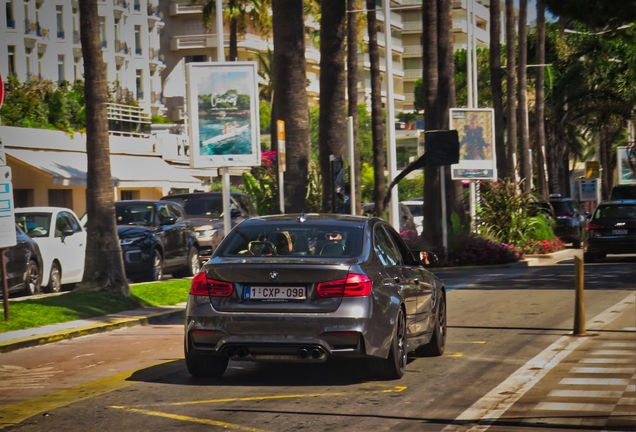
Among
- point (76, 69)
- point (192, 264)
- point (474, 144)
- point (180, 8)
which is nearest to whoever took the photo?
point (192, 264)

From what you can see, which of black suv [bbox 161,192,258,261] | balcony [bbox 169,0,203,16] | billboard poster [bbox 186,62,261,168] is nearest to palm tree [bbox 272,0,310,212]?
billboard poster [bbox 186,62,261,168]

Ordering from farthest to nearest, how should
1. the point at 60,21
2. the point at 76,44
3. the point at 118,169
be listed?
the point at 76,44, the point at 60,21, the point at 118,169

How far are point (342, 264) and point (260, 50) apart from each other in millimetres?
86731

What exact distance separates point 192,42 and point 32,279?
75728 mm

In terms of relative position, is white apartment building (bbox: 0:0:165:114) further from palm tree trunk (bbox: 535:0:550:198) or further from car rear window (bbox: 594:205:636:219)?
car rear window (bbox: 594:205:636:219)

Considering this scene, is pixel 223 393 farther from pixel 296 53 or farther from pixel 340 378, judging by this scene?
pixel 296 53

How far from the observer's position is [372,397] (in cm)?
984

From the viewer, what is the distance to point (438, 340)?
41.2 ft

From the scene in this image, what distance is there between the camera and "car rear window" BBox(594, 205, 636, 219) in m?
32.2

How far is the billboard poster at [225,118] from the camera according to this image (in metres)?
21.0

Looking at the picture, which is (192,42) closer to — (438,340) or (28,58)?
(28,58)

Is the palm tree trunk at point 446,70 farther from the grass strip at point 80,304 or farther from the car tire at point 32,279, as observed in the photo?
the car tire at point 32,279

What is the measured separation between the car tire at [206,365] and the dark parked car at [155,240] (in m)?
14.4

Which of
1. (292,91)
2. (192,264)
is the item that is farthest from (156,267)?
(292,91)
